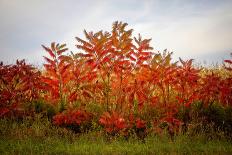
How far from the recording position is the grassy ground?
8039mm

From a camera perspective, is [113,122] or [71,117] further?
[71,117]

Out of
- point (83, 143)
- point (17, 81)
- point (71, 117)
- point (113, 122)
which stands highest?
point (17, 81)

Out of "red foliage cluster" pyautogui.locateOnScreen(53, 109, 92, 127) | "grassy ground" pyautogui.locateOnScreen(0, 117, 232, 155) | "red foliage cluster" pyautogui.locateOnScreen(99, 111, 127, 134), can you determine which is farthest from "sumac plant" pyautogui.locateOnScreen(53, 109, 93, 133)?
"red foliage cluster" pyautogui.locateOnScreen(99, 111, 127, 134)

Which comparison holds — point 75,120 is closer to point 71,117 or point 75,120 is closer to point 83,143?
point 71,117

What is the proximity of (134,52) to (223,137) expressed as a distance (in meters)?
3.05

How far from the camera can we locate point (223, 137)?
364 inches

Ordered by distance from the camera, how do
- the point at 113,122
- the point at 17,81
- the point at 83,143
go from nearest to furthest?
the point at 83,143
the point at 113,122
the point at 17,81

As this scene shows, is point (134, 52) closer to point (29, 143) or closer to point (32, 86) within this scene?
point (32, 86)

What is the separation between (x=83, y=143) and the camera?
346 inches

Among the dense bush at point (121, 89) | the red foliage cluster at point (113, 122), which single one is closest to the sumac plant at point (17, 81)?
the dense bush at point (121, 89)

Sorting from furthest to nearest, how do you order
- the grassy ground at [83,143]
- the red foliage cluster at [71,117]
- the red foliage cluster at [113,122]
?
the red foliage cluster at [71,117], the red foliage cluster at [113,122], the grassy ground at [83,143]

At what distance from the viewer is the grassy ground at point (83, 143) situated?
8.04m

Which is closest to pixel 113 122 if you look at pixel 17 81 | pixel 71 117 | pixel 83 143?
pixel 83 143

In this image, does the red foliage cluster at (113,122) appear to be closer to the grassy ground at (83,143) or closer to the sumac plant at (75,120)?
the grassy ground at (83,143)
